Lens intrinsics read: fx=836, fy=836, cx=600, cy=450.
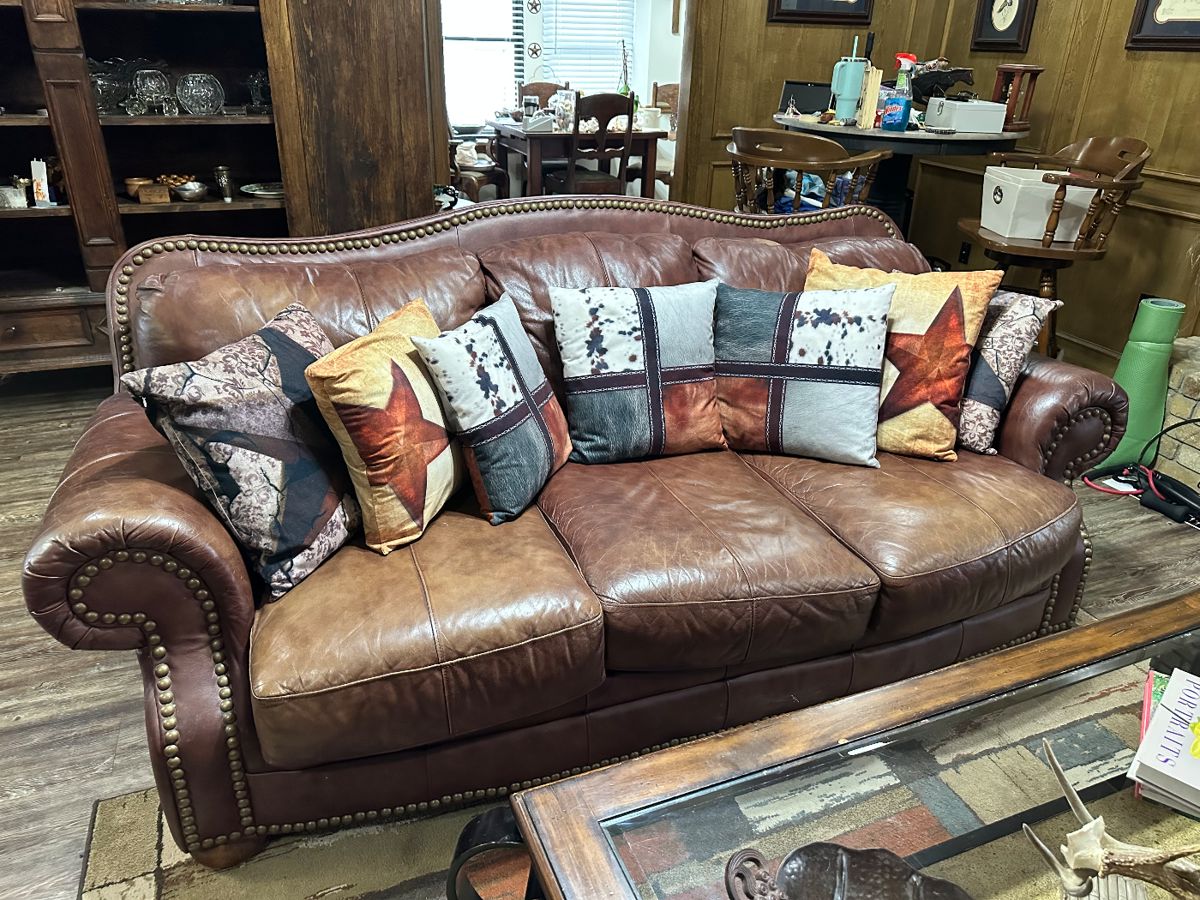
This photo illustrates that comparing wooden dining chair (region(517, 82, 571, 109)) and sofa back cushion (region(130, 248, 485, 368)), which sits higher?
wooden dining chair (region(517, 82, 571, 109))

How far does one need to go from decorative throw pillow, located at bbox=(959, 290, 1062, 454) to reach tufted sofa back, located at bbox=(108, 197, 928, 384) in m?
0.32

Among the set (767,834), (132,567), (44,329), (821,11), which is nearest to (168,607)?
(132,567)

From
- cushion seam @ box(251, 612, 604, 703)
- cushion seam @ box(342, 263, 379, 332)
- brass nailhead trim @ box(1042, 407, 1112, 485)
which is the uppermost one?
cushion seam @ box(342, 263, 379, 332)

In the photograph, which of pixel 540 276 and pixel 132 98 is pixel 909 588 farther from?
A: pixel 132 98

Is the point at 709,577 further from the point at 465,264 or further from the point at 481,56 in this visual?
the point at 481,56

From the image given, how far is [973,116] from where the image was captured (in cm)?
349

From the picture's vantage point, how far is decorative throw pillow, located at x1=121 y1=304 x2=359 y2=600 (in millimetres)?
1299

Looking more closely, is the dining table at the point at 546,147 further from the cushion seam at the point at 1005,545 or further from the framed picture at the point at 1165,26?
the cushion seam at the point at 1005,545

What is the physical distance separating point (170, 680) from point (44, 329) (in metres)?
2.28

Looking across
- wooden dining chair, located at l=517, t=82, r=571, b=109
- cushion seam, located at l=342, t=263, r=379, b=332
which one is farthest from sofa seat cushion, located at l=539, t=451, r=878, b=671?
wooden dining chair, located at l=517, t=82, r=571, b=109

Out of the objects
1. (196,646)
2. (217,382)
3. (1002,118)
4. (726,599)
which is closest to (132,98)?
(217,382)

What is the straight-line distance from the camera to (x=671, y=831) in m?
1.01

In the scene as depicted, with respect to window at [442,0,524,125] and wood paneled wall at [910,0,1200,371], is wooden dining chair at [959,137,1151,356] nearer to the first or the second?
wood paneled wall at [910,0,1200,371]

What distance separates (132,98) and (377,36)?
97cm
